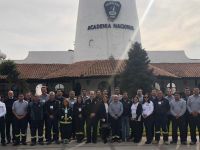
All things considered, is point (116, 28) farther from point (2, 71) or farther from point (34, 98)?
point (34, 98)

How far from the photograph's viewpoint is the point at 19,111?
46.1 ft

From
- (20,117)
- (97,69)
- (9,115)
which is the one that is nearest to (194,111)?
(20,117)

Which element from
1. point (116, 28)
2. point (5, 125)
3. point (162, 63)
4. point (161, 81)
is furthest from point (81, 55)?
point (5, 125)

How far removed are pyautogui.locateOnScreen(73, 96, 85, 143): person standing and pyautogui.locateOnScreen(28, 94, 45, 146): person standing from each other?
1.16 metres

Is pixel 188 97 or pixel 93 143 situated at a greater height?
pixel 188 97

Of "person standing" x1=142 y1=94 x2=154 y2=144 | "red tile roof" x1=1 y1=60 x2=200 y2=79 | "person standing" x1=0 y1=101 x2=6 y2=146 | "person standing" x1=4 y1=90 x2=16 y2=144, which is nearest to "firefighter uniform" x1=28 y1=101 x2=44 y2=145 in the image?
"person standing" x1=4 y1=90 x2=16 y2=144

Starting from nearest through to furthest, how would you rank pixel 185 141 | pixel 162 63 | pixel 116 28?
pixel 185 141 → pixel 116 28 → pixel 162 63

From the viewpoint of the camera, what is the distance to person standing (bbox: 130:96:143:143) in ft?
46.4

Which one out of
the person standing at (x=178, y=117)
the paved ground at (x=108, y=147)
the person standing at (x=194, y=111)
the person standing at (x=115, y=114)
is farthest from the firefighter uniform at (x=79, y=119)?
the person standing at (x=194, y=111)

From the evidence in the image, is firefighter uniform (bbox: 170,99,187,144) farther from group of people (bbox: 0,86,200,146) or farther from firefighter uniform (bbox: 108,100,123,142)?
firefighter uniform (bbox: 108,100,123,142)

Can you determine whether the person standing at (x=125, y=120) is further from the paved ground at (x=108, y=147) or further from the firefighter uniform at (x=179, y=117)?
the firefighter uniform at (x=179, y=117)

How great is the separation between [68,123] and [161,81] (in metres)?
28.3

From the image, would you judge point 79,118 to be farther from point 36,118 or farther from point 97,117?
point 36,118

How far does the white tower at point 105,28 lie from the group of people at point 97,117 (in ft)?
87.5
